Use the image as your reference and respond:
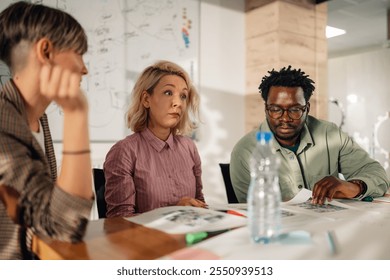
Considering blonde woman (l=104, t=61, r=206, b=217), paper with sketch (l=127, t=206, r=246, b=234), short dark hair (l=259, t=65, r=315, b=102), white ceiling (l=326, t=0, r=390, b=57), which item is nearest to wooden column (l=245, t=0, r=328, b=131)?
white ceiling (l=326, t=0, r=390, b=57)

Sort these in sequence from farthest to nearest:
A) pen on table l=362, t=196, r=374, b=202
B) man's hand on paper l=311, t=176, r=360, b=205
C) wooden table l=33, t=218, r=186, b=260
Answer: pen on table l=362, t=196, r=374, b=202
man's hand on paper l=311, t=176, r=360, b=205
wooden table l=33, t=218, r=186, b=260

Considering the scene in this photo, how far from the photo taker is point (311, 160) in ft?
4.74

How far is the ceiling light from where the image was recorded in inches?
114

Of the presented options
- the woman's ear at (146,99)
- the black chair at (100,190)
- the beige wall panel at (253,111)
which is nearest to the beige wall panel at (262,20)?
the beige wall panel at (253,111)

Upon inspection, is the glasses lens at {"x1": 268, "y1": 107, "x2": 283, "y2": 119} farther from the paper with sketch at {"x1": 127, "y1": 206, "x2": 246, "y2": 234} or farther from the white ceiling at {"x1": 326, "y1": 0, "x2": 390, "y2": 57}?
the white ceiling at {"x1": 326, "y1": 0, "x2": 390, "y2": 57}

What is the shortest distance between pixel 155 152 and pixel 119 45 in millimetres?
1319

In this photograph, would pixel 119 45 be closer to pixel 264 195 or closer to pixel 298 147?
pixel 298 147

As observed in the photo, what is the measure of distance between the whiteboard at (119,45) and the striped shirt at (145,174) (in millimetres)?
995

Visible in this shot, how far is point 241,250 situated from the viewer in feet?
2.10

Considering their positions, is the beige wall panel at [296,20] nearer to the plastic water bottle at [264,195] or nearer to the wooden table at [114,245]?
the plastic water bottle at [264,195]

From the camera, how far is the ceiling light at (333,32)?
2893mm

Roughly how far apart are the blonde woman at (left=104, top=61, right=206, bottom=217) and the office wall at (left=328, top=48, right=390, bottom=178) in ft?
6.51

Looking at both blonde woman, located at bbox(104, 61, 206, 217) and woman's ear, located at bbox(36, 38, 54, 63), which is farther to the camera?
blonde woman, located at bbox(104, 61, 206, 217)

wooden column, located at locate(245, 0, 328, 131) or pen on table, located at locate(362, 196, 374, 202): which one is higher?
wooden column, located at locate(245, 0, 328, 131)
